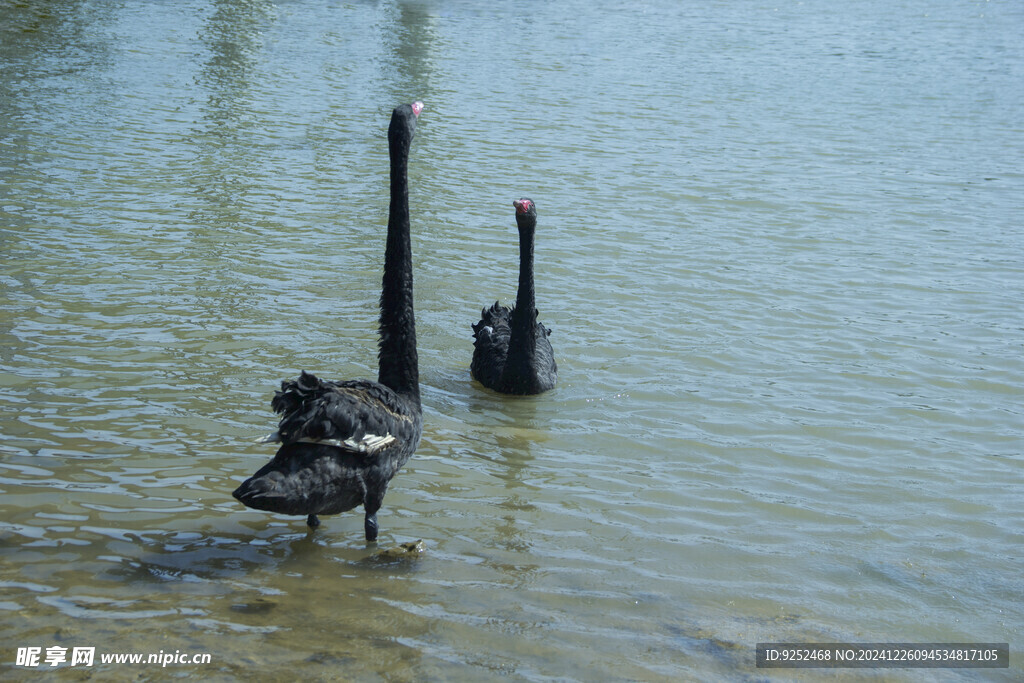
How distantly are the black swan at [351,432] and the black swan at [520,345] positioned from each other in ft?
5.80

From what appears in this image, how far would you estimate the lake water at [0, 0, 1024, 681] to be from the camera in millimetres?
4031

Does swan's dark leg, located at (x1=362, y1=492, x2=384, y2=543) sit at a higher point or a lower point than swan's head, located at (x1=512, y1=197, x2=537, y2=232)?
lower

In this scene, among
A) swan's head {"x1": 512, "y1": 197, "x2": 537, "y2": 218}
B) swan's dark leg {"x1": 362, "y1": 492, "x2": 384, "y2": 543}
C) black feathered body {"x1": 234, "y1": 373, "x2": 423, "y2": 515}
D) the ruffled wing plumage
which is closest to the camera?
black feathered body {"x1": 234, "y1": 373, "x2": 423, "y2": 515}

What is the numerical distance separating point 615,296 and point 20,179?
612 cm

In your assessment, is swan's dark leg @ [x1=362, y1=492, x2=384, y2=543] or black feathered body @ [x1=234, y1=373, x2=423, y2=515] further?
swan's dark leg @ [x1=362, y1=492, x2=384, y2=543]

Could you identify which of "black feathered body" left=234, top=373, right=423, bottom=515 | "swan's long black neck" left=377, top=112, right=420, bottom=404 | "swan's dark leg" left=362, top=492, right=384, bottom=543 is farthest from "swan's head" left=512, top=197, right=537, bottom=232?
"swan's dark leg" left=362, top=492, right=384, bottom=543

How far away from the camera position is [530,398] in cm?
678

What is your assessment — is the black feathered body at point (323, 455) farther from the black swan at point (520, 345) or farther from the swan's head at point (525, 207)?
the swan's head at point (525, 207)

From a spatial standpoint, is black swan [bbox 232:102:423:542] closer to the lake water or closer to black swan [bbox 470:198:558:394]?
the lake water

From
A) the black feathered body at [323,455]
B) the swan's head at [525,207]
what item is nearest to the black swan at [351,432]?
the black feathered body at [323,455]

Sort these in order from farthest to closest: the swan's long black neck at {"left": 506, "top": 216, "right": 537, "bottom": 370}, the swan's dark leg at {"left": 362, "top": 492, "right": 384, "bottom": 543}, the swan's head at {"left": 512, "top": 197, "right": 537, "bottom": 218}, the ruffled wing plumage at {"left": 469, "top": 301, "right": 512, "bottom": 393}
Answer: the swan's head at {"left": 512, "top": 197, "right": 537, "bottom": 218}
the ruffled wing plumage at {"left": 469, "top": 301, "right": 512, "bottom": 393}
the swan's long black neck at {"left": 506, "top": 216, "right": 537, "bottom": 370}
the swan's dark leg at {"left": 362, "top": 492, "right": 384, "bottom": 543}

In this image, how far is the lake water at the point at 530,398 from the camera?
13.2ft

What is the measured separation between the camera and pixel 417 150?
42.3 ft

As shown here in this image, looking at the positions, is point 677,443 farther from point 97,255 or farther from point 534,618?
point 97,255
